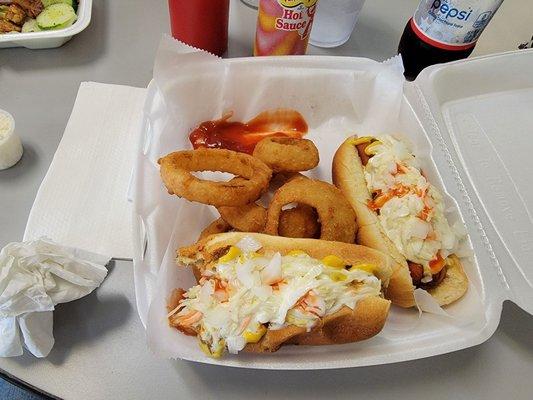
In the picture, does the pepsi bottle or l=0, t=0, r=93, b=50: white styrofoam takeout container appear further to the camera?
l=0, t=0, r=93, b=50: white styrofoam takeout container

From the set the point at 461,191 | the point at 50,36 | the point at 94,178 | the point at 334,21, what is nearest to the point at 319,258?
the point at 461,191

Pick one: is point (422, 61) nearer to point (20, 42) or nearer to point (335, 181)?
point (335, 181)

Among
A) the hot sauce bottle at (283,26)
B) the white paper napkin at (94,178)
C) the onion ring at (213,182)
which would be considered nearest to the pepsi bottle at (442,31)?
the hot sauce bottle at (283,26)

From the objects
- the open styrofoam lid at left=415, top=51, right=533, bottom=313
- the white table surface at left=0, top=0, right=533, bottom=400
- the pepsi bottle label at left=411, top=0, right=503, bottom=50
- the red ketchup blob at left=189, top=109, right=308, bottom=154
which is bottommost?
the white table surface at left=0, top=0, right=533, bottom=400

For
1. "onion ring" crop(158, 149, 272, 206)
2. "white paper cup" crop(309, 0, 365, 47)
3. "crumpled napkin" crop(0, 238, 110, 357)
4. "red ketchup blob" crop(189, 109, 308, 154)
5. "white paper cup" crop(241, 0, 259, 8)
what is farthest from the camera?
"white paper cup" crop(241, 0, 259, 8)

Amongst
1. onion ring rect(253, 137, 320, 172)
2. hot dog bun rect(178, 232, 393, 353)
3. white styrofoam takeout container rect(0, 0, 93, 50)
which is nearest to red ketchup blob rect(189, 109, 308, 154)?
onion ring rect(253, 137, 320, 172)

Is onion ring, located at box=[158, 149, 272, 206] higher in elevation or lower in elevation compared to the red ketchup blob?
higher

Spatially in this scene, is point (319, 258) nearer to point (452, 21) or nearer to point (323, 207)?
point (323, 207)

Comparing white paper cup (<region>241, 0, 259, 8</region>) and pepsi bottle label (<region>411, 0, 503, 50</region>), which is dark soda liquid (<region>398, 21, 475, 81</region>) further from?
white paper cup (<region>241, 0, 259, 8</region>)
